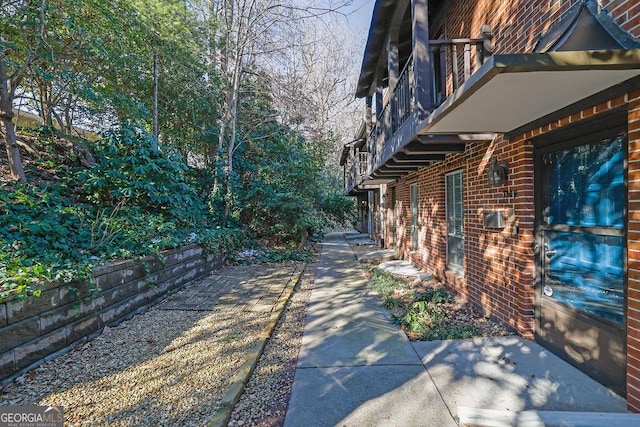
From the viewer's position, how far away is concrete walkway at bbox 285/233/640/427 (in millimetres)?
2266

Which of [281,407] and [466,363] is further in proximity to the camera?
[466,363]

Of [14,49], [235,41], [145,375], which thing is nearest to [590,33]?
[145,375]

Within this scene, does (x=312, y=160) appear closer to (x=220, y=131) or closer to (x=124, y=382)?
(x=220, y=131)

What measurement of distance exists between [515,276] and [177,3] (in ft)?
30.0

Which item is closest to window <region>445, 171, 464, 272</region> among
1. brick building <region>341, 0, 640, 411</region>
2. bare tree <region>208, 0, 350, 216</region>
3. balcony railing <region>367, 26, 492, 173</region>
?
brick building <region>341, 0, 640, 411</region>

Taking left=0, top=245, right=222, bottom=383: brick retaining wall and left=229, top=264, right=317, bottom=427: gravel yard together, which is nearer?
left=229, top=264, right=317, bottom=427: gravel yard

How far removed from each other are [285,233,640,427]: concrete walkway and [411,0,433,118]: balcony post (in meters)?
2.76

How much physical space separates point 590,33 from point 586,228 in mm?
1592

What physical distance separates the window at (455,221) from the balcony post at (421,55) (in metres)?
1.80

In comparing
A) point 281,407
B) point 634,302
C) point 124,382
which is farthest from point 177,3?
point 634,302

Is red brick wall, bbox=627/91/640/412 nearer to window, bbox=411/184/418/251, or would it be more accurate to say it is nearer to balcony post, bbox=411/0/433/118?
balcony post, bbox=411/0/433/118

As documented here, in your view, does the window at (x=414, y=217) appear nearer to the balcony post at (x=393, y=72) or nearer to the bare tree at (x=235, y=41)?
the balcony post at (x=393, y=72)

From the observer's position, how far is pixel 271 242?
11.1 m

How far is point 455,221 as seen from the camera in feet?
18.4
